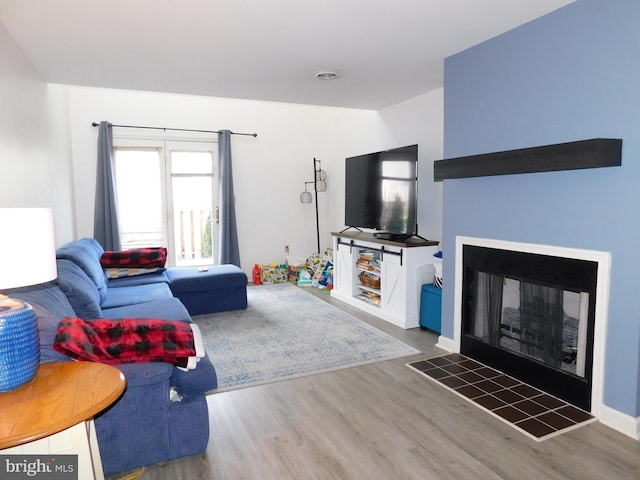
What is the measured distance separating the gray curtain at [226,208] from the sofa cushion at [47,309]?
11.8 ft

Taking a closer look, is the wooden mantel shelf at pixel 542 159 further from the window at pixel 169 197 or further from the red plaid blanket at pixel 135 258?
the window at pixel 169 197

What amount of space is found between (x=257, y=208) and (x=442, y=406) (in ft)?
14.9

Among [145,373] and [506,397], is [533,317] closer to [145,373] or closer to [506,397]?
[506,397]

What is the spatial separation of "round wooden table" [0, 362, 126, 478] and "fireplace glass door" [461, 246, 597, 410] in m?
2.44

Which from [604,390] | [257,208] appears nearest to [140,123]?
[257,208]

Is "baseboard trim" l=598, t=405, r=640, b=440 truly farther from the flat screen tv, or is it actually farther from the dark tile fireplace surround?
the flat screen tv

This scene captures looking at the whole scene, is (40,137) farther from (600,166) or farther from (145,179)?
(600,166)

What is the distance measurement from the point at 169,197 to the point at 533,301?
477 centimetres

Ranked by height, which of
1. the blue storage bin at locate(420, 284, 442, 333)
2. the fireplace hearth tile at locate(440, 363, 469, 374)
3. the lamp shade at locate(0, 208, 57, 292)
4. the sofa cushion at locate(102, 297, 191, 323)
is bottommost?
the fireplace hearth tile at locate(440, 363, 469, 374)

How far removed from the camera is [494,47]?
9.88 ft

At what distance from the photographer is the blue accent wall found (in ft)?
7.49

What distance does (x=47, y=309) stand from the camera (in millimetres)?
2092

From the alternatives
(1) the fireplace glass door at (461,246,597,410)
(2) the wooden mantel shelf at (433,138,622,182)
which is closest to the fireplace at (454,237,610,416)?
(1) the fireplace glass door at (461,246,597,410)

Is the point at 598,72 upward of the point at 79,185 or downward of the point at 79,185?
upward
